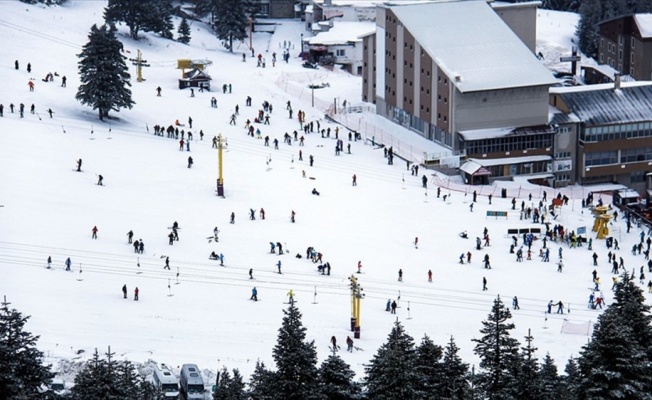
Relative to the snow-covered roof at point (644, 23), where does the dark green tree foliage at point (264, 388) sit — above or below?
below

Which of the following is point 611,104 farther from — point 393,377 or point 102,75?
point 393,377

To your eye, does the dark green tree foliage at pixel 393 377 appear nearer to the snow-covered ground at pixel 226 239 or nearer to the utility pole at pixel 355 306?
the snow-covered ground at pixel 226 239

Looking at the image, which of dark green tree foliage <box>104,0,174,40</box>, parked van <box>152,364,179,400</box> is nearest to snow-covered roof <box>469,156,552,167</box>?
dark green tree foliage <box>104,0,174,40</box>

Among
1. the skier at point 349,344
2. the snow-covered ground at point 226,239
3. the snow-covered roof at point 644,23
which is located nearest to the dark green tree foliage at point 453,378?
the snow-covered ground at point 226,239

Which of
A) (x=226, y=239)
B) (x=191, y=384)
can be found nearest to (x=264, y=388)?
(x=191, y=384)

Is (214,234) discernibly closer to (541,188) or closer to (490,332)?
(541,188)

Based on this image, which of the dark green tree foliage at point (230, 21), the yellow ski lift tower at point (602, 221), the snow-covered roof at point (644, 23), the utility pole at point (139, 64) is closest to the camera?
the yellow ski lift tower at point (602, 221)
